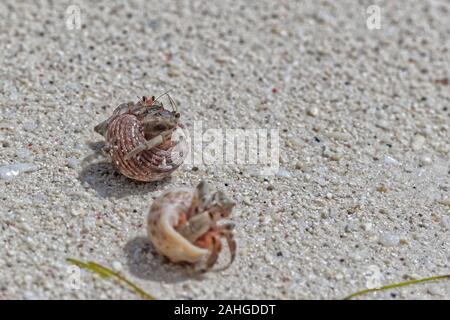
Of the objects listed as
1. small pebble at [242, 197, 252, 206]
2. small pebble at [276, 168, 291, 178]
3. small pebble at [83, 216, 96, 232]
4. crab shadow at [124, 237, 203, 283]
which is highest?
small pebble at [276, 168, 291, 178]

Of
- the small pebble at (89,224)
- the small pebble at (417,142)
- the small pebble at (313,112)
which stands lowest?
the small pebble at (89,224)

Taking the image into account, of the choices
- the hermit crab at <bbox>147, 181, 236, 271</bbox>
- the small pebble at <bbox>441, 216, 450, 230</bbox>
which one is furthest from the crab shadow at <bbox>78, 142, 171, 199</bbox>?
the small pebble at <bbox>441, 216, 450, 230</bbox>

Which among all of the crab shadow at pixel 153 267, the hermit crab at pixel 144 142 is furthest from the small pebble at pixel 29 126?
the crab shadow at pixel 153 267

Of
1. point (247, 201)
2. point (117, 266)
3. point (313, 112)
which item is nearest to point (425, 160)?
point (313, 112)

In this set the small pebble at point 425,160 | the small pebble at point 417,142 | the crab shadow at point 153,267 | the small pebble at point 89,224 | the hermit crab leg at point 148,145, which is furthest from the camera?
the small pebble at point 417,142

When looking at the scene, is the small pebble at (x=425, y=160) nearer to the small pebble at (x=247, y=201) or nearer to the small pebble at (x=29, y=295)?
the small pebble at (x=247, y=201)

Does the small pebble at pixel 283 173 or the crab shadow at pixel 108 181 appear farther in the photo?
the small pebble at pixel 283 173

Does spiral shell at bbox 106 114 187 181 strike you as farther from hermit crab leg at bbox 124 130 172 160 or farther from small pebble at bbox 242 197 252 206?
small pebble at bbox 242 197 252 206

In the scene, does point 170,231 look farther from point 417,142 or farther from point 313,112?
point 417,142
